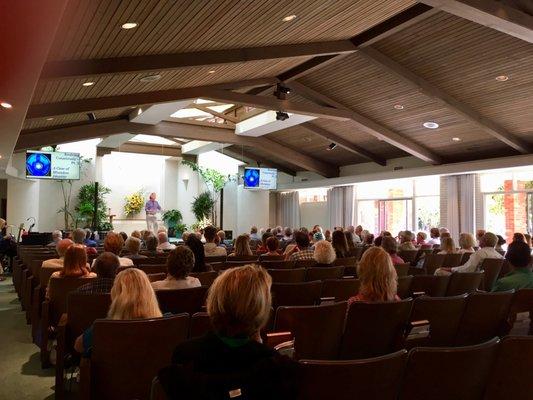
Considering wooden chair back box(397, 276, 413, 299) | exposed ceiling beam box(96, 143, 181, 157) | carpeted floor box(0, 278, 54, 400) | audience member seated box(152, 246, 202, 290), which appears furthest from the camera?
exposed ceiling beam box(96, 143, 181, 157)

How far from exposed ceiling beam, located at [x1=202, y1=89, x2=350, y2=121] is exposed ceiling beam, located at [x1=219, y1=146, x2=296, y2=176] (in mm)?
7135

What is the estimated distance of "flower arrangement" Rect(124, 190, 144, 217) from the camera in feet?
58.4

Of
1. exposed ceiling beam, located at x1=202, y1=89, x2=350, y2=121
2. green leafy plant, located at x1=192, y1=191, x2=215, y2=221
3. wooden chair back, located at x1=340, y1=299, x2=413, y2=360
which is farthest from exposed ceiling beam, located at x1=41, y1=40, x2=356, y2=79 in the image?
green leafy plant, located at x1=192, y1=191, x2=215, y2=221

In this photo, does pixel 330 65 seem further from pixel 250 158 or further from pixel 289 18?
pixel 250 158

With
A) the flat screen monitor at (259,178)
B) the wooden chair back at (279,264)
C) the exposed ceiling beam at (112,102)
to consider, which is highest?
the exposed ceiling beam at (112,102)

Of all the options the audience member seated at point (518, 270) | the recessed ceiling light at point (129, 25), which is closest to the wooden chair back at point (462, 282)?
the audience member seated at point (518, 270)

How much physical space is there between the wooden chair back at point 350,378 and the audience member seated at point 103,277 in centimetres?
244

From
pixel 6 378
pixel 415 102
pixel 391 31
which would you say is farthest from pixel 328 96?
pixel 6 378

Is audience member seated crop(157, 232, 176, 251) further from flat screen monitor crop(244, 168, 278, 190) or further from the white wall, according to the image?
the white wall

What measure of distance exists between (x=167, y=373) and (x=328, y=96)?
10.5 metres

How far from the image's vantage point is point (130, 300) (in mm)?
2719

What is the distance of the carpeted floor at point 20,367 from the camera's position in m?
3.71

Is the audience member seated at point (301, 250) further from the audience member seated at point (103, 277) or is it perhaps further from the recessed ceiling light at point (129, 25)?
the recessed ceiling light at point (129, 25)

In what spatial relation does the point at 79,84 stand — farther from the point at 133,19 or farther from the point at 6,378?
the point at 6,378
